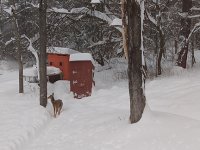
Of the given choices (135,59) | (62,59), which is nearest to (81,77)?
(62,59)

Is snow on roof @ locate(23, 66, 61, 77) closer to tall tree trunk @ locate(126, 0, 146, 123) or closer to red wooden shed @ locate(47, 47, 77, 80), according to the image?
red wooden shed @ locate(47, 47, 77, 80)

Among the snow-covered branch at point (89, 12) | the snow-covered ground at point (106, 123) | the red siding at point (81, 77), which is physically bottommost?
the snow-covered ground at point (106, 123)

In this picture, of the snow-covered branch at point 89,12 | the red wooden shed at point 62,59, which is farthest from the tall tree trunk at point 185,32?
the red wooden shed at point 62,59

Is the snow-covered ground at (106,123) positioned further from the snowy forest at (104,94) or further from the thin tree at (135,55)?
the thin tree at (135,55)

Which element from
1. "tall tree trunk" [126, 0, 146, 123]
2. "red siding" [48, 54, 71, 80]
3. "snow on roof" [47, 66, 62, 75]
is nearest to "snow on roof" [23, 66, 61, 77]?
"snow on roof" [47, 66, 62, 75]

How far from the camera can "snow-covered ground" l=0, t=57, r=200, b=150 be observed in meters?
8.98

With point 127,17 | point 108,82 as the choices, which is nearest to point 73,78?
point 108,82

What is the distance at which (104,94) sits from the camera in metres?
17.2

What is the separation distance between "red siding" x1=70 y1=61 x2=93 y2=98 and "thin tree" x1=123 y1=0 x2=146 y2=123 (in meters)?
7.86

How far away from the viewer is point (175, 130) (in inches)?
355

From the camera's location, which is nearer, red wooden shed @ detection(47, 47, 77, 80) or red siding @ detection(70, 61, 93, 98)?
red siding @ detection(70, 61, 93, 98)

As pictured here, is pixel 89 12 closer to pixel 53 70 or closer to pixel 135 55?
pixel 53 70

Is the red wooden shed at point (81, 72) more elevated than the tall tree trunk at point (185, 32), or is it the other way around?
the tall tree trunk at point (185, 32)

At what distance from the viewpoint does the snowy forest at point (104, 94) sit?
31.6 feet
